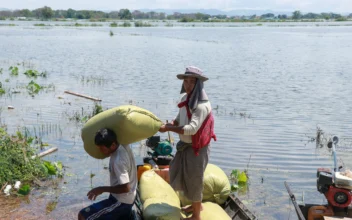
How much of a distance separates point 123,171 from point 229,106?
1079cm

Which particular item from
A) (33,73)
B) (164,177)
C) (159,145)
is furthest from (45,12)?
(164,177)

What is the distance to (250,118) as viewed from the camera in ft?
43.8

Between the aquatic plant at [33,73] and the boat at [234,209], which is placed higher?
the boat at [234,209]

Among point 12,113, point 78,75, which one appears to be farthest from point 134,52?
point 12,113

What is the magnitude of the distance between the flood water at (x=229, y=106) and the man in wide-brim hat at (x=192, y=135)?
2.66m

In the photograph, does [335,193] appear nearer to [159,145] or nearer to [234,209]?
[234,209]

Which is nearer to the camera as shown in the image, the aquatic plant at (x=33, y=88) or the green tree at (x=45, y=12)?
the aquatic plant at (x=33, y=88)

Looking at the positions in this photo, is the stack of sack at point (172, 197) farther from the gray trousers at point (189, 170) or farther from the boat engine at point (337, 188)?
the boat engine at point (337, 188)

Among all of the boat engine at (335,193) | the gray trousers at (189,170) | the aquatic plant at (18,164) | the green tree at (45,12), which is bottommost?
the green tree at (45,12)

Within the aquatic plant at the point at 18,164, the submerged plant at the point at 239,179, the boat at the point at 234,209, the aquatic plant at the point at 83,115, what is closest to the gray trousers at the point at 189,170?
the boat at the point at 234,209

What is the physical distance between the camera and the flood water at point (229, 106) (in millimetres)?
8734

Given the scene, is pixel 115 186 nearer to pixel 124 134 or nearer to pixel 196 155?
pixel 124 134

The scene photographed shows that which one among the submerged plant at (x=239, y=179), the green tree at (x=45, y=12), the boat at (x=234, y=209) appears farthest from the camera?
the green tree at (x=45, y=12)

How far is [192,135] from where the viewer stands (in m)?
5.12
